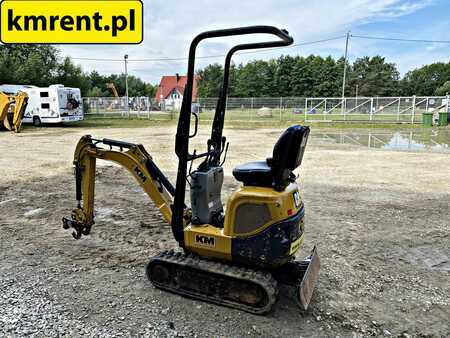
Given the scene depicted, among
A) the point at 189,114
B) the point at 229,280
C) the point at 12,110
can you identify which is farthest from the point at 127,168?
the point at 12,110

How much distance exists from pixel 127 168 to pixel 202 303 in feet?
5.40

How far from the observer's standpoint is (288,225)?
3258mm

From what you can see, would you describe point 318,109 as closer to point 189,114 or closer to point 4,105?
point 4,105

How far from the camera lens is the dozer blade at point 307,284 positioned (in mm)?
3246

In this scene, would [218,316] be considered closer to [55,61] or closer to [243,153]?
[243,153]

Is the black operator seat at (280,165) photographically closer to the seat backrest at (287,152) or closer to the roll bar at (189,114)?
the seat backrest at (287,152)

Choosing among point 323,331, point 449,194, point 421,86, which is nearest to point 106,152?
point 323,331

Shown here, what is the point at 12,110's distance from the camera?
72.5 feet

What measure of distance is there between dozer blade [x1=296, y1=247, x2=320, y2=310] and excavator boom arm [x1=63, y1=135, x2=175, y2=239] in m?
1.54

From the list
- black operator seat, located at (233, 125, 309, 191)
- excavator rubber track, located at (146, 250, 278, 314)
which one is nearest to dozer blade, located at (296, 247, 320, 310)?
excavator rubber track, located at (146, 250, 278, 314)

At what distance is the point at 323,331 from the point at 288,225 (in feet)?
3.12

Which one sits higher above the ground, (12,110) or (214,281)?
(12,110)

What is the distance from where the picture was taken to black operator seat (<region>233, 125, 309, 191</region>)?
3.20 m

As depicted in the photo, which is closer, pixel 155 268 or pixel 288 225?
pixel 288 225
